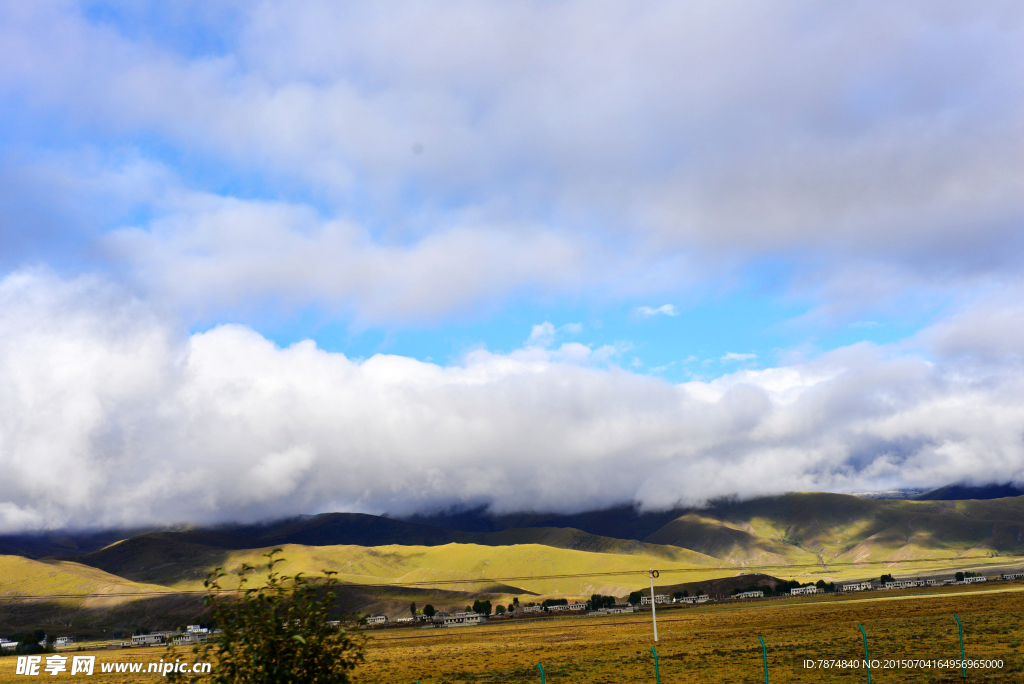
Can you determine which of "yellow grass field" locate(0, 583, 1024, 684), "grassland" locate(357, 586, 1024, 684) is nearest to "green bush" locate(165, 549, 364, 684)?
"yellow grass field" locate(0, 583, 1024, 684)

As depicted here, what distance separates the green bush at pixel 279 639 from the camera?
51.2 feet

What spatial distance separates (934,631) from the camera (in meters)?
75.5

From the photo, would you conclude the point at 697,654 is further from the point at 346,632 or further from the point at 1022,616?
the point at 346,632

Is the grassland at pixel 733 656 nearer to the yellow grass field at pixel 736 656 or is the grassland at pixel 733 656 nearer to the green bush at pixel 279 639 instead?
the yellow grass field at pixel 736 656

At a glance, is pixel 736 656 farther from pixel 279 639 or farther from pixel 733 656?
pixel 279 639

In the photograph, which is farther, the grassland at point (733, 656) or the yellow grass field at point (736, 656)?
the grassland at point (733, 656)

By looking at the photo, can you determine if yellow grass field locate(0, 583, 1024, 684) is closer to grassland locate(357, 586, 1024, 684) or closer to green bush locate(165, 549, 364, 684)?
grassland locate(357, 586, 1024, 684)

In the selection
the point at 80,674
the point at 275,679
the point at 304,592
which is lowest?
the point at 80,674

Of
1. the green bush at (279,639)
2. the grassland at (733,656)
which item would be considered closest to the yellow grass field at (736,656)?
the grassland at (733,656)

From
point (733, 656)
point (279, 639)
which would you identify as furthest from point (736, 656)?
point (279, 639)

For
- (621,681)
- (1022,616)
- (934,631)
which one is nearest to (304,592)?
(621,681)

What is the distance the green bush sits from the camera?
15.6 m

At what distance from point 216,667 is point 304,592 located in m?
2.71

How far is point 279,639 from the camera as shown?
15.6 metres
